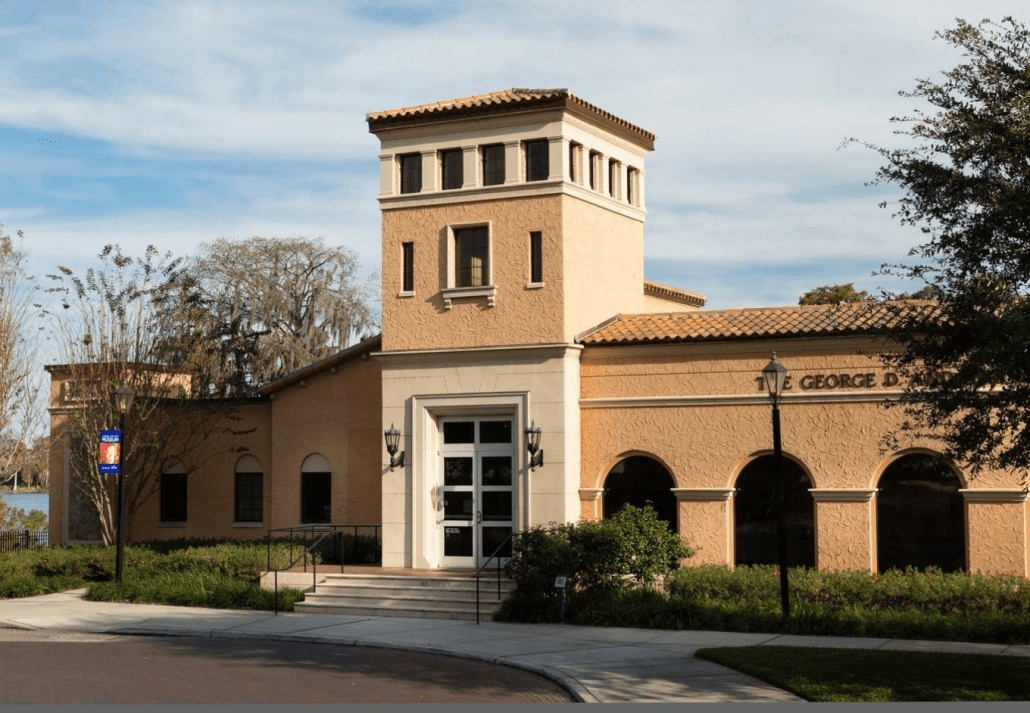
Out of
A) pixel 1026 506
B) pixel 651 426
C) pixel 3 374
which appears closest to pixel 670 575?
pixel 651 426

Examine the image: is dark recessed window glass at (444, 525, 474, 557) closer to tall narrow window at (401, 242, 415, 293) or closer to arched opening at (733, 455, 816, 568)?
tall narrow window at (401, 242, 415, 293)

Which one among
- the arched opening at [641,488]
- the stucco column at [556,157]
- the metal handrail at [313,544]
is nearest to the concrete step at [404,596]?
the metal handrail at [313,544]

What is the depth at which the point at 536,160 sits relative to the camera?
22.6 m

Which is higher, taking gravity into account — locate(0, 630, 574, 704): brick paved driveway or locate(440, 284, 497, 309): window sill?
locate(440, 284, 497, 309): window sill

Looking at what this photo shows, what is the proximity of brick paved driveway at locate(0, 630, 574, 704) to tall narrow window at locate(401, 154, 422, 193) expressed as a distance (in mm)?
9620

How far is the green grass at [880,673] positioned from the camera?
12.0 metres

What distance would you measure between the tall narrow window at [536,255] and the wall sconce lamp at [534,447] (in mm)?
Answer: 2768

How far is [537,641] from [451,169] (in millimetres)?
9981

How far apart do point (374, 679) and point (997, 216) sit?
8341 mm

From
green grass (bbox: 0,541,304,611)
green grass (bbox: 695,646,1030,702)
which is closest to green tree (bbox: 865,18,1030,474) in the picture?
green grass (bbox: 695,646,1030,702)

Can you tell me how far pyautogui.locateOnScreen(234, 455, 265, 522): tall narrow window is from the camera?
89.1ft

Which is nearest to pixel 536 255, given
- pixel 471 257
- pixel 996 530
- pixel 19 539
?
pixel 471 257

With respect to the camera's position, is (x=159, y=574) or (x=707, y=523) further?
(x=159, y=574)

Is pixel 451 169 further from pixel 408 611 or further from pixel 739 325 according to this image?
pixel 408 611
